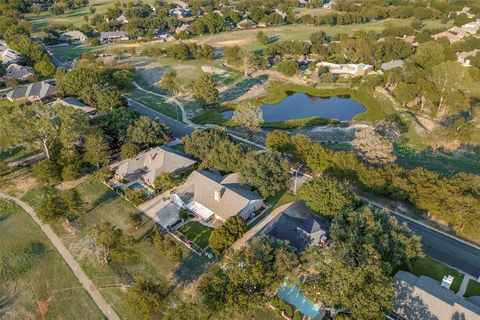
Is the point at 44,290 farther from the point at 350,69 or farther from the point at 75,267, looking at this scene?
the point at 350,69

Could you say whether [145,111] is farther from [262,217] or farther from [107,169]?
[262,217]

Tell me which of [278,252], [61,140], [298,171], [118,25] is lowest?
[118,25]

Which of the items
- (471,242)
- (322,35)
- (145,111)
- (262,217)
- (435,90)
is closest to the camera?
(471,242)

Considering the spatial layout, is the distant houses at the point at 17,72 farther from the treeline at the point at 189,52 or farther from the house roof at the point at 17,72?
the treeline at the point at 189,52

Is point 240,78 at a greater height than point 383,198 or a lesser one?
lesser

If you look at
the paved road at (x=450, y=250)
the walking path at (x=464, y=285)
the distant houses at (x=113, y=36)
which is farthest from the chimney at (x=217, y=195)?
the distant houses at (x=113, y=36)

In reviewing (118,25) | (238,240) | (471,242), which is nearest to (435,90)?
(471,242)

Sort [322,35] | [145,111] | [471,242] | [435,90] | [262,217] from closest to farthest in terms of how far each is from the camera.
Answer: [471,242]
[262,217]
[435,90]
[145,111]
[322,35]

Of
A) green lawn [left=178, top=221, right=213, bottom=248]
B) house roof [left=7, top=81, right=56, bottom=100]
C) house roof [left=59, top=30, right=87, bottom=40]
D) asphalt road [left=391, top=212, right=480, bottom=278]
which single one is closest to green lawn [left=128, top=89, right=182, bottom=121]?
house roof [left=7, top=81, right=56, bottom=100]
